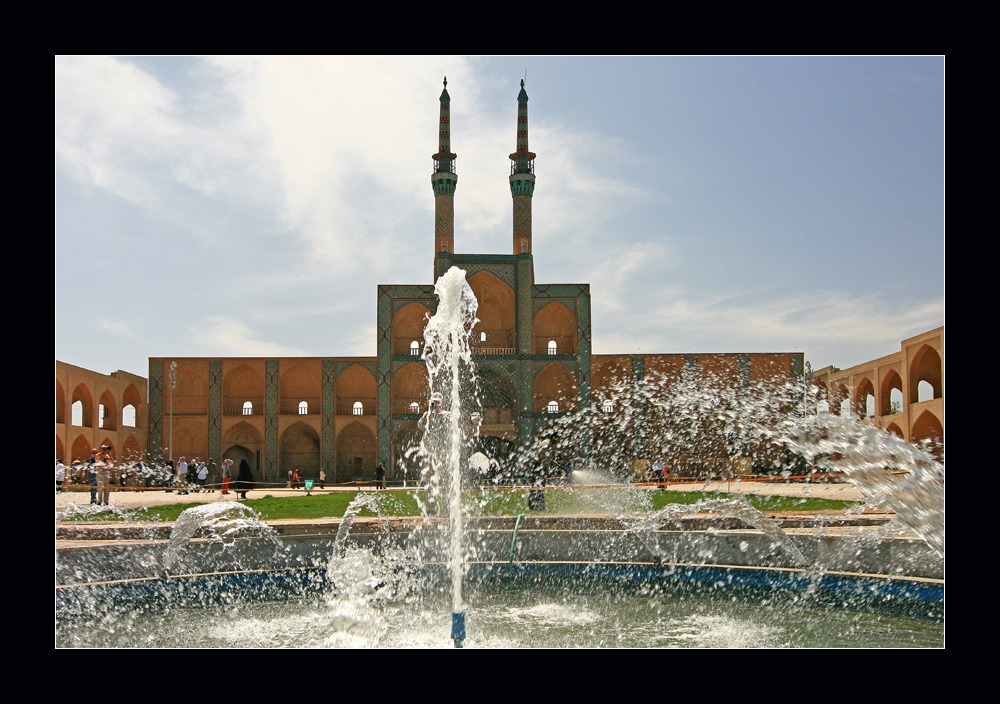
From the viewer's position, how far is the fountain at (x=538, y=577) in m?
4.99

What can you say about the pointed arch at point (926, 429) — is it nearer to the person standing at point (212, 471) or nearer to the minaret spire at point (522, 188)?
the minaret spire at point (522, 188)

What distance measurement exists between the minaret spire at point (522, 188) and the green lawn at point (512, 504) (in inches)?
529

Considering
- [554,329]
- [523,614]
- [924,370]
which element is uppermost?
[554,329]

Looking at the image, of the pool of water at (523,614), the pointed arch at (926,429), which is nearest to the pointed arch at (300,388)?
the pointed arch at (926,429)

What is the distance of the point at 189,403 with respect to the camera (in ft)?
92.2

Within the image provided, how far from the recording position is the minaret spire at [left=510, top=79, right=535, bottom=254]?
27141 millimetres

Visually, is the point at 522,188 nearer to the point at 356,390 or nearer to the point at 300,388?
the point at 356,390

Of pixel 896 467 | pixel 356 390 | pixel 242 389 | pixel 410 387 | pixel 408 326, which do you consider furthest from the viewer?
pixel 242 389

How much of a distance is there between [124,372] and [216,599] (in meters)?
22.3

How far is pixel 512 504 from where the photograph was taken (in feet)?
42.1

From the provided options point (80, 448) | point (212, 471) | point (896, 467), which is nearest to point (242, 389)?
point (212, 471)

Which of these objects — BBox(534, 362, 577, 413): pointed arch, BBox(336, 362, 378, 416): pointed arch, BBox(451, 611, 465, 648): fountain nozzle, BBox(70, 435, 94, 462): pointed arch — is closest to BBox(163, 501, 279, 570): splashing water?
BBox(451, 611, 465, 648): fountain nozzle

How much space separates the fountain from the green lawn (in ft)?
6.82

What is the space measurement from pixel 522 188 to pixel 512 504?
55.4ft
